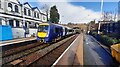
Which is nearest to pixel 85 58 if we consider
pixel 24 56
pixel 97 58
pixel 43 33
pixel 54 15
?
pixel 97 58

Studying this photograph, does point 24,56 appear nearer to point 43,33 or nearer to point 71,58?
point 71,58

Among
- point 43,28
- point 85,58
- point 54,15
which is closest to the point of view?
point 85,58

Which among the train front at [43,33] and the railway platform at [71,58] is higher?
the train front at [43,33]

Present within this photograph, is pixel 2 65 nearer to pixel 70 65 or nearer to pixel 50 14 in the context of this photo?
pixel 70 65

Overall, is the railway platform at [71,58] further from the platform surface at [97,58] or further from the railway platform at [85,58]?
the platform surface at [97,58]

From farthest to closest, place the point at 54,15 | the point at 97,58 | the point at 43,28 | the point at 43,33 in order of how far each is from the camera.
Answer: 1. the point at 54,15
2. the point at 43,28
3. the point at 43,33
4. the point at 97,58

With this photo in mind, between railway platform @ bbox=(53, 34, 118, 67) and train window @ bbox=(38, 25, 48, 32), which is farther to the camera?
train window @ bbox=(38, 25, 48, 32)

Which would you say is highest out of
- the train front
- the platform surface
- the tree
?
the tree

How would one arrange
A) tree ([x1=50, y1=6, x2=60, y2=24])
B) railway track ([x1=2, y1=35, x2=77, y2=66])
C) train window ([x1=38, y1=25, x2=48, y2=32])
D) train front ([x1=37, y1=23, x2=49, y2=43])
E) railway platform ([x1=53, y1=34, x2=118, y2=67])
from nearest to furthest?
railway track ([x1=2, y1=35, x2=77, y2=66]), railway platform ([x1=53, y1=34, x2=118, y2=67]), train front ([x1=37, y1=23, x2=49, y2=43]), train window ([x1=38, y1=25, x2=48, y2=32]), tree ([x1=50, y1=6, x2=60, y2=24])

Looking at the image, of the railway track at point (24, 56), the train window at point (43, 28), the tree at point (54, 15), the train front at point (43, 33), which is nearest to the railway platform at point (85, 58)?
the railway track at point (24, 56)

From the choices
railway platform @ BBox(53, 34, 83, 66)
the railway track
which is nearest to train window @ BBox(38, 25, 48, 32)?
the railway track

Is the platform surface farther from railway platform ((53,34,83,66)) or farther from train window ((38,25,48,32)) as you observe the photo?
train window ((38,25,48,32))

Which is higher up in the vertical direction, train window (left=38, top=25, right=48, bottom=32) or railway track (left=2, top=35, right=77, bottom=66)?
train window (left=38, top=25, right=48, bottom=32)

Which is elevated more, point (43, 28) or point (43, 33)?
point (43, 28)
